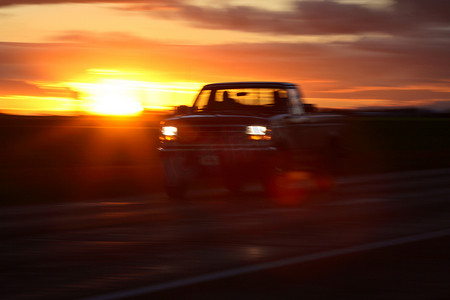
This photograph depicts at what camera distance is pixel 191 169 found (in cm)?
1274

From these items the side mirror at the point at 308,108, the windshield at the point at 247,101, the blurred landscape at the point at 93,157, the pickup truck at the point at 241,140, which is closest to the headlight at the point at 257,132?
Result: the pickup truck at the point at 241,140

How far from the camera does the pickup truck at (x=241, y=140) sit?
12602mm

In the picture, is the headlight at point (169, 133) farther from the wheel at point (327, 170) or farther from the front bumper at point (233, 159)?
the wheel at point (327, 170)

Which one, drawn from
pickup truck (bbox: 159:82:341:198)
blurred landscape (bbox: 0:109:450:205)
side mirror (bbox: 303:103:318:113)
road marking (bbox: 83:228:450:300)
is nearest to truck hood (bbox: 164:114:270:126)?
pickup truck (bbox: 159:82:341:198)

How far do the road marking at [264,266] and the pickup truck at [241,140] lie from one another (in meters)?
4.17

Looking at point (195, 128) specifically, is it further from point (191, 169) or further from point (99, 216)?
point (99, 216)

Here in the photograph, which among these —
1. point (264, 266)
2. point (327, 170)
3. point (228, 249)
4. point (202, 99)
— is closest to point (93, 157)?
point (202, 99)

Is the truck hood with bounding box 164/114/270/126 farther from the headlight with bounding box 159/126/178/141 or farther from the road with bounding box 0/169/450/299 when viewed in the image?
the road with bounding box 0/169/450/299

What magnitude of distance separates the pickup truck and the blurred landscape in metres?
1.64

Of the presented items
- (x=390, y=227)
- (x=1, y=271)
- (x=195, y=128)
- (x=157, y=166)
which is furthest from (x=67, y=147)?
(x=1, y=271)

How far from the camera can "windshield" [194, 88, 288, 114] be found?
45.0 feet

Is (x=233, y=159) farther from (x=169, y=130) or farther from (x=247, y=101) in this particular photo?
(x=247, y=101)

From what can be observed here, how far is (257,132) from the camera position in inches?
495

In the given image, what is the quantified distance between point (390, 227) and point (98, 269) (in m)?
3.91
